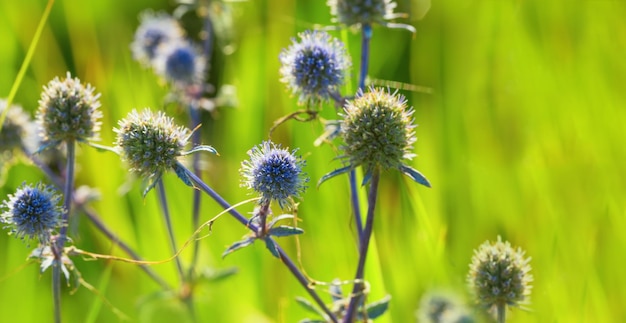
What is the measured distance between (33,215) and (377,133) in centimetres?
79

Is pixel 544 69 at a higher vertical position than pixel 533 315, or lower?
higher

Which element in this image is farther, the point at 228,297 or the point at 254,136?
the point at 254,136

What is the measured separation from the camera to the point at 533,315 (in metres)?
2.15

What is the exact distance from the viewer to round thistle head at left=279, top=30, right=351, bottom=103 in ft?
6.29

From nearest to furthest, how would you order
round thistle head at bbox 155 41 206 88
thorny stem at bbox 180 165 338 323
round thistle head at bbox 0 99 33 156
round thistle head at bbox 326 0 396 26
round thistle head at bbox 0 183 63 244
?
thorny stem at bbox 180 165 338 323 < round thistle head at bbox 0 183 63 244 < round thistle head at bbox 326 0 396 26 < round thistle head at bbox 0 99 33 156 < round thistle head at bbox 155 41 206 88

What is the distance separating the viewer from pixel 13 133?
7.53ft

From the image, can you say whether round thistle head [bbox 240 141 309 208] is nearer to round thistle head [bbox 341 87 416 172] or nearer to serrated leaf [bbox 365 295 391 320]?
round thistle head [bbox 341 87 416 172]

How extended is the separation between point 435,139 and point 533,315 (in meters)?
0.89

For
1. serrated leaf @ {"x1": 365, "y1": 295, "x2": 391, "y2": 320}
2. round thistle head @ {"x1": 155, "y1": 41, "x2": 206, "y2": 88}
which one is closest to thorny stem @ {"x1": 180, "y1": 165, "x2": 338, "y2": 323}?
serrated leaf @ {"x1": 365, "y1": 295, "x2": 391, "y2": 320}

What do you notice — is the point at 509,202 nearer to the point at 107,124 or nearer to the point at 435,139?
the point at 435,139

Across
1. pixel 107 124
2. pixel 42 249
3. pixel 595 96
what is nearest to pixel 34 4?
pixel 107 124

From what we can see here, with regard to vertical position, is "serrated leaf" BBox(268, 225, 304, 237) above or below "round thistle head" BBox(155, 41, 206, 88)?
below

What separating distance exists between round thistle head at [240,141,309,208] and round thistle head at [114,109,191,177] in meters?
0.17

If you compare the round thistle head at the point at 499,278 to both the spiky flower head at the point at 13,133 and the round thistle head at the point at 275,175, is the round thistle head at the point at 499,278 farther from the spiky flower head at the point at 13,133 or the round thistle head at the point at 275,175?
the spiky flower head at the point at 13,133
